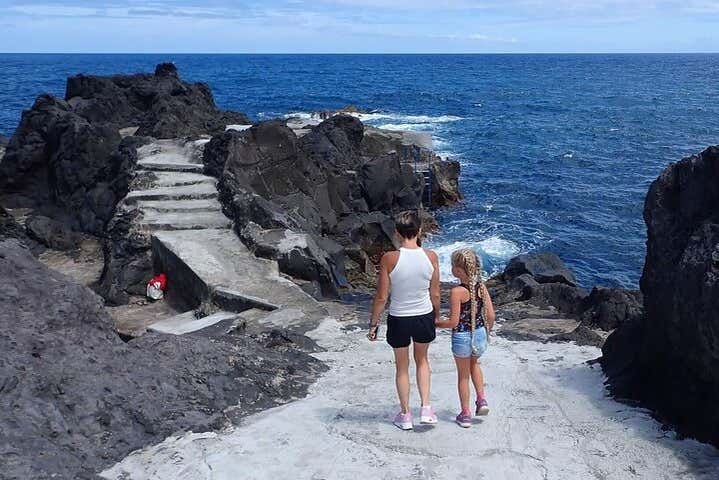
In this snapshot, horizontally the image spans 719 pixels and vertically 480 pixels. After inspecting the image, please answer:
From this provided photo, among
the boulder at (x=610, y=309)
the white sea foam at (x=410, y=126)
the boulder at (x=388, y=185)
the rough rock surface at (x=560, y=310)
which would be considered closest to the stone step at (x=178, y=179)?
the rough rock surface at (x=560, y=310)

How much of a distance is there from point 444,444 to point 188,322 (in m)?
5.81

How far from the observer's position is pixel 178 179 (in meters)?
16.4

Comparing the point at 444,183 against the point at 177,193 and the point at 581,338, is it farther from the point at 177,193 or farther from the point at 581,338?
the point at 581,338

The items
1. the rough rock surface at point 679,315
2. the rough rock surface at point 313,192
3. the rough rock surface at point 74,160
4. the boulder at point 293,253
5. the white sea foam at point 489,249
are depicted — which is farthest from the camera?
the white sea foam at point 489,249

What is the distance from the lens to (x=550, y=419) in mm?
6098

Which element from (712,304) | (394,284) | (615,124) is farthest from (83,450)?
(615,124)

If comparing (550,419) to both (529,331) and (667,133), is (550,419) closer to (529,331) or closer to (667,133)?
(529,331)

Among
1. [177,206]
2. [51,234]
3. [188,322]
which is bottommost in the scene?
[51,234]

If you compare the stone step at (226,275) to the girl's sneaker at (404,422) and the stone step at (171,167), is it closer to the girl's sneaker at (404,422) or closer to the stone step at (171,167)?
the stone step at (171,167)

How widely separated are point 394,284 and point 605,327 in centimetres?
604

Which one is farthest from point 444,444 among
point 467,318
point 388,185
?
point 388,185

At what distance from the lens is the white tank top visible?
557cm

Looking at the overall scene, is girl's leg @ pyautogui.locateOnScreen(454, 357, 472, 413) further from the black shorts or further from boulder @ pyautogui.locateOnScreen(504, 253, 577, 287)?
boulder @ pyautogui.locateOnScreen(504, 253, 577, 287)

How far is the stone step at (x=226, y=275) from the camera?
10664mm
